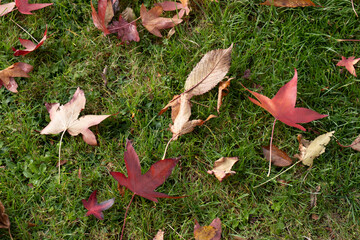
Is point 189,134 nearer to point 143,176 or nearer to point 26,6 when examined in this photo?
point 143,176

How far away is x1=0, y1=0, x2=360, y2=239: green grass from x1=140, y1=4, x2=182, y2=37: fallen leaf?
67 millimetres

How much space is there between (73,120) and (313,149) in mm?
1356

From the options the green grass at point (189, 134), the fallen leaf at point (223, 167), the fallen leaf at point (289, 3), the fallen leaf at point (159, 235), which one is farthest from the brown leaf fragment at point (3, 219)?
the fallen leaf at point (289, 3)

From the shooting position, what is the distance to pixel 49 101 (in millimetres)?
2215

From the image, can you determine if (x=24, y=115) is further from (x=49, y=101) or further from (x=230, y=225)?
(x=230, y=225)

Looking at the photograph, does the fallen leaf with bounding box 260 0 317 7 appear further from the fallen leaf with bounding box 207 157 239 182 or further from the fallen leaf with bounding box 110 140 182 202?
the fallen leaf with bounding box 110 140 182 202

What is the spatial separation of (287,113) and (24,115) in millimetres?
1536

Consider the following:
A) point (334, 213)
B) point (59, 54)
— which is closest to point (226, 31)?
point (59, 54)

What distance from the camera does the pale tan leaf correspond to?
6.78ft

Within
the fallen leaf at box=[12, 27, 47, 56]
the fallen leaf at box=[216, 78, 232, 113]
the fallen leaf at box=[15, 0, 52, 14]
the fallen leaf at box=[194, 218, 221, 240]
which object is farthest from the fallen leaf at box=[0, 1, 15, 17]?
the fallen leaf at box=[194, 218, 221, 240]

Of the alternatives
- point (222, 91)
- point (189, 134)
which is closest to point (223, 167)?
point (189, 134)

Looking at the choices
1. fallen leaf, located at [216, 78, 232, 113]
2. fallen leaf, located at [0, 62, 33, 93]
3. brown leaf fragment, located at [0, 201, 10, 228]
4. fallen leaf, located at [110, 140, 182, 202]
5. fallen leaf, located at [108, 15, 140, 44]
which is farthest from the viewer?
fallen leaf, located at [108, 15, 140, 44]

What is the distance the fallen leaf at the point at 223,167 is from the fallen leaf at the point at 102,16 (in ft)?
3.56

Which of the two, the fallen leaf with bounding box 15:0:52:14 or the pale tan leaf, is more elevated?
the fallen leaf with bounding box 15:0:52:14
